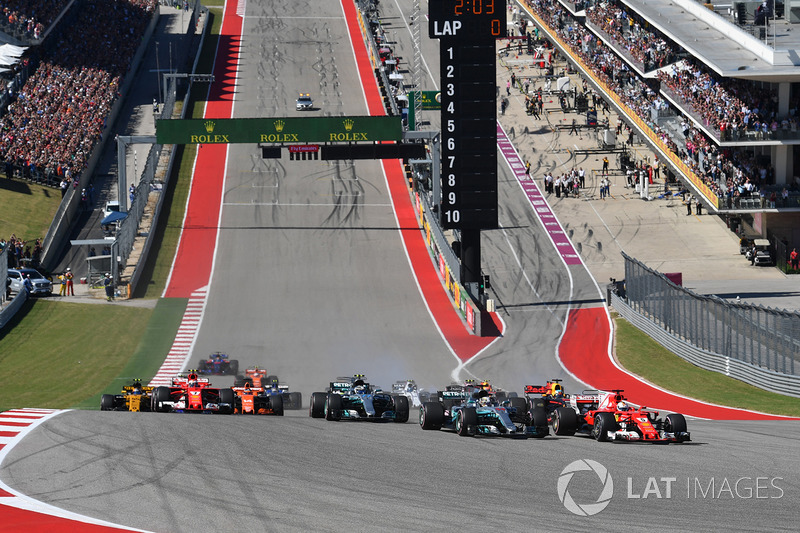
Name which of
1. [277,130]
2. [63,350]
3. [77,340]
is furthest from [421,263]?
[63,350]

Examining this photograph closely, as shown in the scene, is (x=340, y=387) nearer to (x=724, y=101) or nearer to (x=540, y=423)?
(x=540, y=423)

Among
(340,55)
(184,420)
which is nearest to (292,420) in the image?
(184,420)

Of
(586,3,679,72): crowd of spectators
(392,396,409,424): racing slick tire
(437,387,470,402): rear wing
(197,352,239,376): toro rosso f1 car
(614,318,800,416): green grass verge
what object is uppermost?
(586,3,679,72): crowd of spectators

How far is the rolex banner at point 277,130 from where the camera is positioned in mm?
63469

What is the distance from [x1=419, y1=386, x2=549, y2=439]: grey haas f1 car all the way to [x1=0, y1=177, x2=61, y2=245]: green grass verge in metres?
40.2

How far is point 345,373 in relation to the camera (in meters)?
A: 43.3

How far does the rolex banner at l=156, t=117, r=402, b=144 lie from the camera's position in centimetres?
6347

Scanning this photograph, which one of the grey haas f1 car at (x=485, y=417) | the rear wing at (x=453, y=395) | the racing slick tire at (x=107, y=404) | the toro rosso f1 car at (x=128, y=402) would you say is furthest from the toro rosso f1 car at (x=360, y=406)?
the racing slick tire at (x=107, y=404)

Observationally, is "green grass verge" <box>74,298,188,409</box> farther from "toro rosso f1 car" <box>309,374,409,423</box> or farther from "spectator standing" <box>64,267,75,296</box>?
"toro rosso f1 car" <box>309,374,409,423</box>

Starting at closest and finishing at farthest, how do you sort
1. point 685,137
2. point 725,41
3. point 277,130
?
1. point 277,130
2. point 725,41
3. point 685,137

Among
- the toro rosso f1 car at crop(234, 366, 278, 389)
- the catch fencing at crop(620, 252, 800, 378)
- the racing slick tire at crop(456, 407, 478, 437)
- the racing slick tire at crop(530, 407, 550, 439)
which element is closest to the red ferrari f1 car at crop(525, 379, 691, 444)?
the racing slick tire at crop(530, 407, 550, 439)

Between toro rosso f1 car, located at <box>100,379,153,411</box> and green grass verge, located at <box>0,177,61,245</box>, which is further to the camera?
green grass verge, located at <box>0,177,61,245</box>

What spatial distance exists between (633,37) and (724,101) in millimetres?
17590

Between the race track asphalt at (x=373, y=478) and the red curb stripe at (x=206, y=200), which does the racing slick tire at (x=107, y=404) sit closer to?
the race track asphalt at (x=373, y=478)
